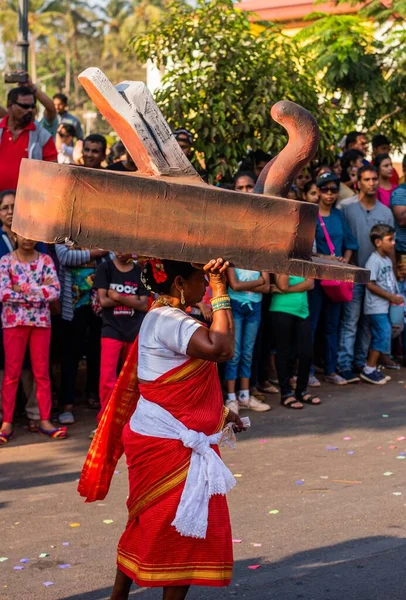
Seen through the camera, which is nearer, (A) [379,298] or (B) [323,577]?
(B) [323,577]

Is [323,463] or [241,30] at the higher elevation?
[241,30]

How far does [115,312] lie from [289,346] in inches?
72.2

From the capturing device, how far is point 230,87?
10.5 meters

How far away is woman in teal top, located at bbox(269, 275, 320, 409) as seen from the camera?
903 cm

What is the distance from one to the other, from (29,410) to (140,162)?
4.58 meters

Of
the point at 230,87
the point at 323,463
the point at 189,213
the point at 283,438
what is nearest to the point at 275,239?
the point at 189,213

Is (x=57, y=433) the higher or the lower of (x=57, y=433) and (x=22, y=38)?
the lower

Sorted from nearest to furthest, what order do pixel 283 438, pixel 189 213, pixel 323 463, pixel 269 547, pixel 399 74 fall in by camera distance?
pixel 189 213, pixel 269 547, pixel 323 463, pixel 283 438, pixel 399 74

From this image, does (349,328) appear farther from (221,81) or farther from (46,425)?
(46,425)

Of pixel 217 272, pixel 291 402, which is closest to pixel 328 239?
pixel 291 402

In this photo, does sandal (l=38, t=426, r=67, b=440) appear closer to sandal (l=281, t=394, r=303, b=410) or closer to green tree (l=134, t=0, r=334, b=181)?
sandal (l=281, t=394, r=303, b=410)

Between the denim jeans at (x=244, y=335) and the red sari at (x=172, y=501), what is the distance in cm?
446

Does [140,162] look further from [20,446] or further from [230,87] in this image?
[230,87]

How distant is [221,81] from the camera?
10.5 metres
